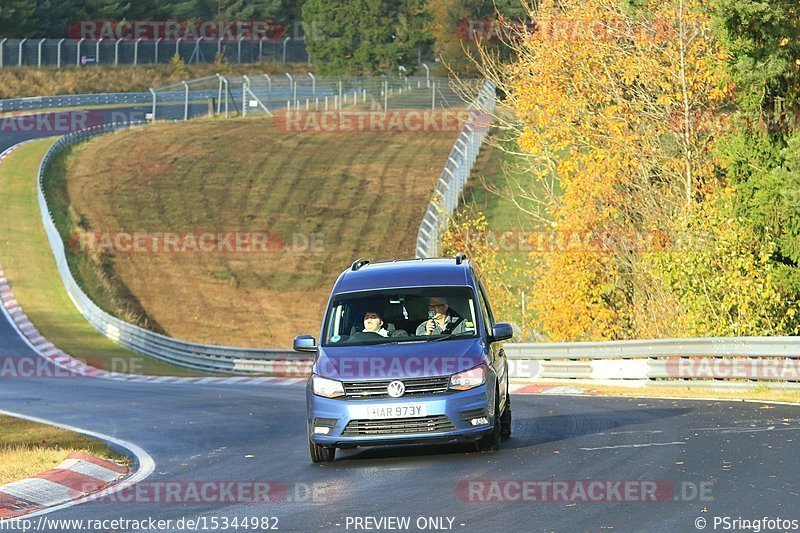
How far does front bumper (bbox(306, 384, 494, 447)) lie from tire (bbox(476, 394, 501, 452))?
0.32 metres

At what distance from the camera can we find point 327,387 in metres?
13.3

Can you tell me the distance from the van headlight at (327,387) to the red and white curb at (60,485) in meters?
2.28

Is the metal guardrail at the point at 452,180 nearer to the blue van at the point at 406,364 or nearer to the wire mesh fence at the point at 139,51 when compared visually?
the blue van at the point at 406,364

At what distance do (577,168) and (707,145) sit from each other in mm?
3315

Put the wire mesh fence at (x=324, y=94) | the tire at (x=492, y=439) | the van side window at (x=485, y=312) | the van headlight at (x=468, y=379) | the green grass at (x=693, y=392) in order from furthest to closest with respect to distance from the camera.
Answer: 1. the wire mesh fence at (x=324, y=94)
2. the green grass at (x=693, y=392)
3. the van side window at (x=485, y=312)
4. the tire at (x=492, y=439)
5. the van headlight at (x=468, y=379)

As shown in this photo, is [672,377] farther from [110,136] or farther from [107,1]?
[107,1]

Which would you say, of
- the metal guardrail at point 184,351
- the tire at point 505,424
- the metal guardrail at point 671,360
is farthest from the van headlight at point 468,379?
the metal guardrail at point 184,351

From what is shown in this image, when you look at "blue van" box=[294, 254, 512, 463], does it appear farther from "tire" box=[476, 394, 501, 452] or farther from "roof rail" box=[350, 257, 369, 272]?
"roof rail" box=[350, 257, 369, 272]

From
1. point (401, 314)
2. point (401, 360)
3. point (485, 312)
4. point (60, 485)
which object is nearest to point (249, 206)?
point (485, 312)

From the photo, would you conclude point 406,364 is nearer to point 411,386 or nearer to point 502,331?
point 411,386

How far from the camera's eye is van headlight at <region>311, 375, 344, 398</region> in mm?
13219

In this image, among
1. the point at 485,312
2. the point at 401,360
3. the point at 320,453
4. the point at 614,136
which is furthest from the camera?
the point at 614,136

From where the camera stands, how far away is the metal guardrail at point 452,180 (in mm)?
39219

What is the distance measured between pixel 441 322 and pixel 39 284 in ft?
→ 117
